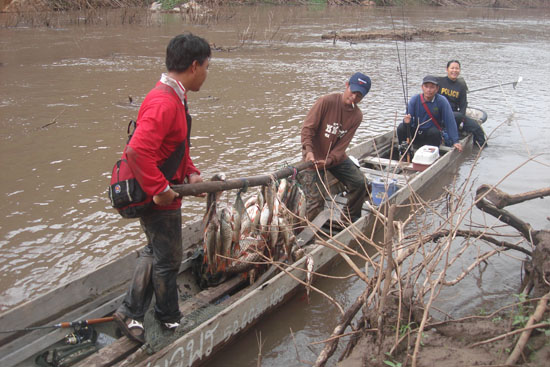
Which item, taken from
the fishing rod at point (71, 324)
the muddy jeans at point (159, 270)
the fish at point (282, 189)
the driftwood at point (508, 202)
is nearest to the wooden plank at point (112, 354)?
the muddy jeans at point (159, 270)

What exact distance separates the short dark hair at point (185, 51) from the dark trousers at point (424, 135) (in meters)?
5.97

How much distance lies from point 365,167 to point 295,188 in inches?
130

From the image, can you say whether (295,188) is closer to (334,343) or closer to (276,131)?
(334,343)

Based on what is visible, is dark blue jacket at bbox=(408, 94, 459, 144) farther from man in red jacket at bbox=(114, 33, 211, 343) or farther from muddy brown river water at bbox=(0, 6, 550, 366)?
man in red jacket at bbox=(114, 33, 211, 343)

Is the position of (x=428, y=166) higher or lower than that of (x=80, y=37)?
lower

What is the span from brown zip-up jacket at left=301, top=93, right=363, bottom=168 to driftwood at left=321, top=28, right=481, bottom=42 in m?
19.1

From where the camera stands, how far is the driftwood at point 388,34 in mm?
25359

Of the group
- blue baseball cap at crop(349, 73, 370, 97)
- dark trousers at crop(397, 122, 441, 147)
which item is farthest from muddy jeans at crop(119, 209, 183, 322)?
dark trousers at crop(397, 122, 441, 147)

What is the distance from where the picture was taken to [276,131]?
35.7 ft

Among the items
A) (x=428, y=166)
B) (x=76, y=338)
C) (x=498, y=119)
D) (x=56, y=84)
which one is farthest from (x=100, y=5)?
(x=76, y=338)

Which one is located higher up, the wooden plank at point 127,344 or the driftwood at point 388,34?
the driftwood at point 388,34

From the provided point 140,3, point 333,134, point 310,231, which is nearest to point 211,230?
point 310,231

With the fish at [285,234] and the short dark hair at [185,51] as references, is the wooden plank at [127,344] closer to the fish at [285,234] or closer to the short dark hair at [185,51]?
the fish at [285,234]

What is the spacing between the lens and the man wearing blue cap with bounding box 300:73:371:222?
5761 mm
